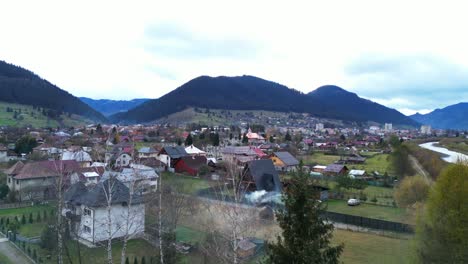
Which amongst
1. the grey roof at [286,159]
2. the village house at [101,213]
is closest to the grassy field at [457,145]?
the grey roof at [286,159]

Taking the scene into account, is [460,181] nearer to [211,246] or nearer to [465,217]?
[465,217]

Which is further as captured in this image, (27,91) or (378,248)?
(27,91)

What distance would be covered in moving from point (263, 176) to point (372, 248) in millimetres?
17615

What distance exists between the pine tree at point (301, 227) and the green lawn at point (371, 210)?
20.9 meters

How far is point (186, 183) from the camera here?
40.4 m

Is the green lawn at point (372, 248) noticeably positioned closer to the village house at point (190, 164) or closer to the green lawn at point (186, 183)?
the green lawn at point (186, 183)

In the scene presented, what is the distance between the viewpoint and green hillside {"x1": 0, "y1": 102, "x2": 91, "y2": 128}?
11981 cm

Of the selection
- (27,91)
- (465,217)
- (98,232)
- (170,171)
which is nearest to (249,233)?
(98,232)

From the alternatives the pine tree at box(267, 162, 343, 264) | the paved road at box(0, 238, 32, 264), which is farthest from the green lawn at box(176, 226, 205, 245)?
the pine tree at box(267, 162, 343, 264)

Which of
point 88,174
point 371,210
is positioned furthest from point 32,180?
point 371,210

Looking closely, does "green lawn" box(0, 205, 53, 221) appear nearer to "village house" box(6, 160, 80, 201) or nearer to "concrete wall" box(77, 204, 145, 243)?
"village house" box(6, 160, 80, 201)

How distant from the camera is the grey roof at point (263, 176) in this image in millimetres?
37397

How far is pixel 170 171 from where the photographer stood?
165 feet

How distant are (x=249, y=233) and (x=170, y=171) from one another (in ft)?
100
